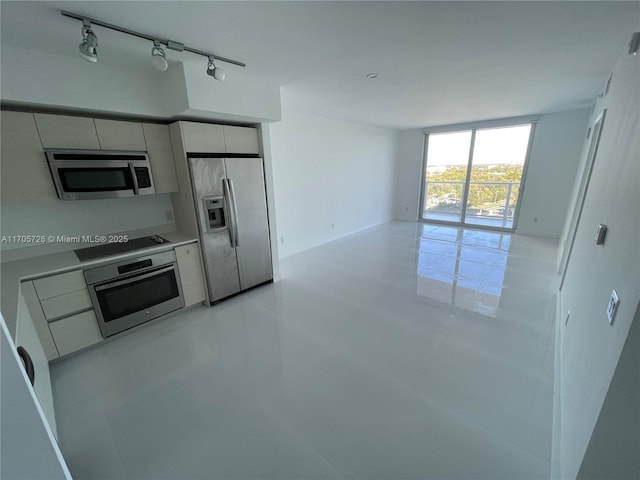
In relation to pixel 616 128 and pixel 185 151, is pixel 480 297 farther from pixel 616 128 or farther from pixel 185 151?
pixel 185 151

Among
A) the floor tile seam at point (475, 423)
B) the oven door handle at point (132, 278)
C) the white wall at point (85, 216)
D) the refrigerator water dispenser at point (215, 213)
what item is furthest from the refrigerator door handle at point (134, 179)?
the floor tile seam at point (475, 423)

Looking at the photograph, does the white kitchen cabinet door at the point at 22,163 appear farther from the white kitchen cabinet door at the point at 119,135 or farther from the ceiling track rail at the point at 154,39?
the ceiling track rail at the point at 154,39

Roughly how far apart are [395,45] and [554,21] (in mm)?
1032

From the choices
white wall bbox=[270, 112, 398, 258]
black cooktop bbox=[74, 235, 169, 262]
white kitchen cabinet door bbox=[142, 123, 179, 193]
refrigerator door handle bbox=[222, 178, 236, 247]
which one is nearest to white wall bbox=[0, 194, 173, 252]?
black cooktop bbox=[74, 235, 169, 262]

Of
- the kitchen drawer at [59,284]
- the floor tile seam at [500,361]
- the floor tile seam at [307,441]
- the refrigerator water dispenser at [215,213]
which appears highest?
the refrigerator water dispenser at [215,213]

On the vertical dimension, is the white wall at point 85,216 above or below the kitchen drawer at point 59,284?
above

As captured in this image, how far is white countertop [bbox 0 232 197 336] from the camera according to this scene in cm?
169

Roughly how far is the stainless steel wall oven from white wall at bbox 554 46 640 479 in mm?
3253

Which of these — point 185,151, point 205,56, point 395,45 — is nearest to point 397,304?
point 395,45

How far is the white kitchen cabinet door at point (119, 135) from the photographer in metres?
2.41

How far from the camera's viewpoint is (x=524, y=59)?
2.37 meters

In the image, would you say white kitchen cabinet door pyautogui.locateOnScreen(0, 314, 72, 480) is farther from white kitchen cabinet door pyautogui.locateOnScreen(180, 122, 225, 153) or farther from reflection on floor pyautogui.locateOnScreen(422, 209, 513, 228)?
reflection on floor pyautogui.locateOnScreen(422, 209, 513, 228)

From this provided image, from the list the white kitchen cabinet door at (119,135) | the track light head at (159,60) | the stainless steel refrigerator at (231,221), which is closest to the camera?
the track light head at (159,60)

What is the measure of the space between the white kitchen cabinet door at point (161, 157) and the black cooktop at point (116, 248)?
55cm
